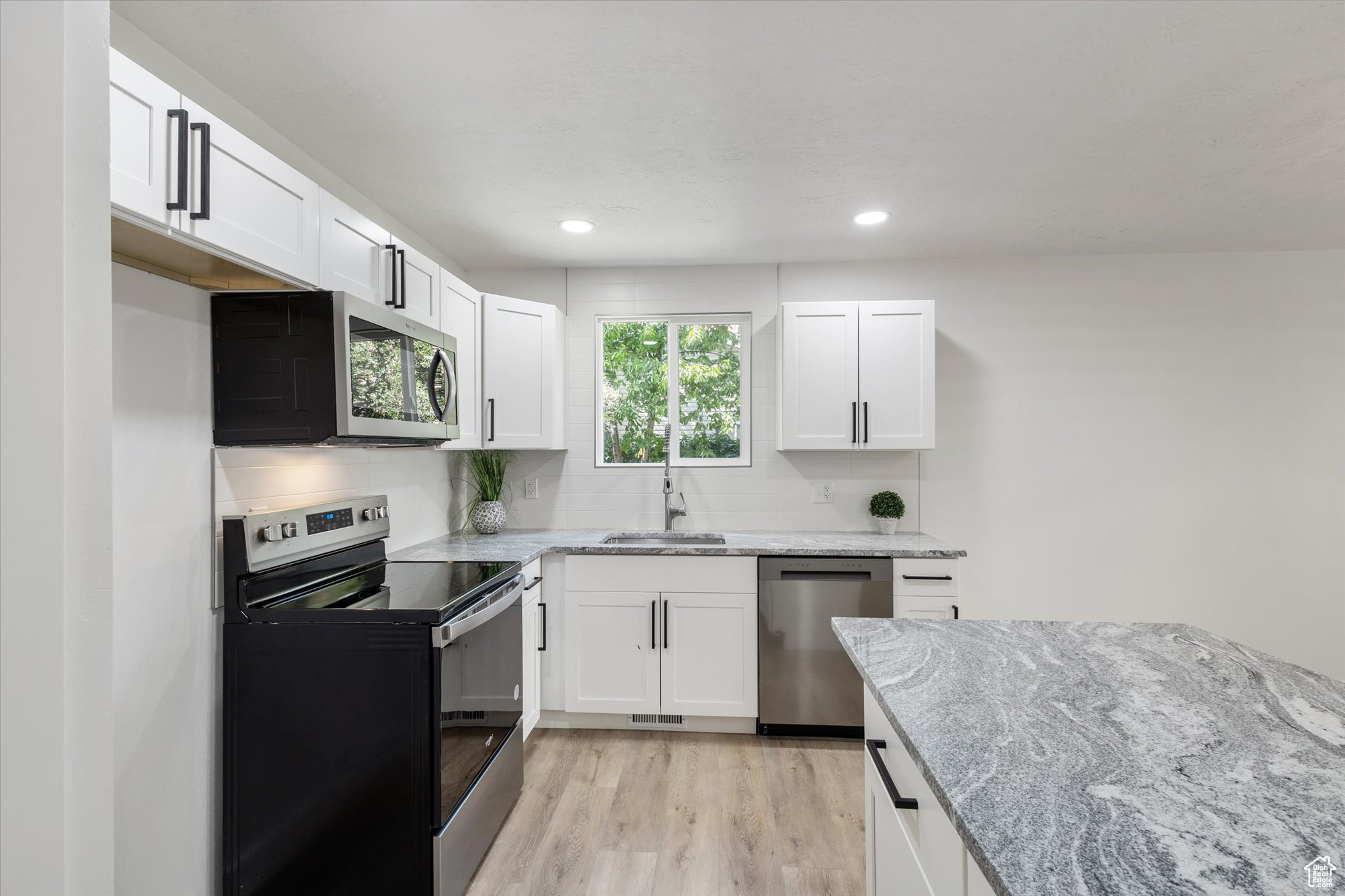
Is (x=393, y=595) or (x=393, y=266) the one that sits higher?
(x=393, y=266)

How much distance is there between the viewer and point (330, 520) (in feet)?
6.92

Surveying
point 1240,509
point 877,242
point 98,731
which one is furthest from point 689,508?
point 98,731

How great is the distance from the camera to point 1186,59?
169cm

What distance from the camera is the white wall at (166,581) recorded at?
146 centimetres

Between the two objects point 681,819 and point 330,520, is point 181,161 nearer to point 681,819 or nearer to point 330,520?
point 330,520

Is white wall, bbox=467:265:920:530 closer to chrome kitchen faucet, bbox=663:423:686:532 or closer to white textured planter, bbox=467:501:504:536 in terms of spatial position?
chrome kitchen faucet, bbox=663:423:686:532

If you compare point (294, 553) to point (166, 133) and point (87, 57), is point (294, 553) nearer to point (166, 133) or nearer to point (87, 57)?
point (166, 133)

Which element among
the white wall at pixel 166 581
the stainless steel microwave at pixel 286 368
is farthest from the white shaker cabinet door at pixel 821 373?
the white wall at pixel 166 581

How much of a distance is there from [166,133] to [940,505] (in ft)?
11.4

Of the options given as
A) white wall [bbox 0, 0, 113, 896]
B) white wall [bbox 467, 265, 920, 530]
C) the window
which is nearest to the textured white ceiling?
white wall [bbox 467, 265, 920, 530]

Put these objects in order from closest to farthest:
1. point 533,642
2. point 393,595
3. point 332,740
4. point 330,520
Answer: point 332,740, point 393,595, point 330,520, point 533,642

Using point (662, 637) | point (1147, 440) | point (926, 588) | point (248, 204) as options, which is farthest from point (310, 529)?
point (1147, 440)

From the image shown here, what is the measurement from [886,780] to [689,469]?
246 cm

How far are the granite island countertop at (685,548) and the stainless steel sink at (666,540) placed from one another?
0.06m
